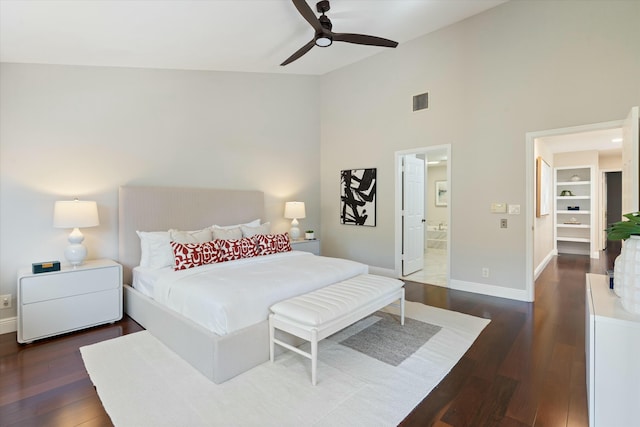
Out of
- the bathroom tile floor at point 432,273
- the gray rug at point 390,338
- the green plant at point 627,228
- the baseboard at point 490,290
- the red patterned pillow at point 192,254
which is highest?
the green plant at point 627,228

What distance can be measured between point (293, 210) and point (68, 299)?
10.4 feet

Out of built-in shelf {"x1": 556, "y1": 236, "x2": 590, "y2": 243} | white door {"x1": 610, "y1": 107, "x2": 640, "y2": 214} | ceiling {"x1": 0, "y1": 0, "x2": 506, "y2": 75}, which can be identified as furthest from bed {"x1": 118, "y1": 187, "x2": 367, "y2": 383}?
built-in shelf {"x1": 556, "y1": 236, "x2": 590, "y2": 243}

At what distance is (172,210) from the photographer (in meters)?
4.09

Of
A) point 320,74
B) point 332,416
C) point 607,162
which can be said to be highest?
point 320,74

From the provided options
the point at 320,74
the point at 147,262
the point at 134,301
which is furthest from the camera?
the point at 320,74

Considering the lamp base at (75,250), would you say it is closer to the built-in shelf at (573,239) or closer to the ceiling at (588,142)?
the ceiling at (588,142)

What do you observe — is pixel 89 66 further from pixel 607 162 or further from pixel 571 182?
pixel 607 162

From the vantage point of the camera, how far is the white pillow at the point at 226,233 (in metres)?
3.93

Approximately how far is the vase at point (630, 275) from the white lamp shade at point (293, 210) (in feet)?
13.8

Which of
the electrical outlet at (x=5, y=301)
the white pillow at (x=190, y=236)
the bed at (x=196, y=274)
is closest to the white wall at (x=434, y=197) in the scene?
the bed at (x=196, y=274)

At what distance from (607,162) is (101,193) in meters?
10.3

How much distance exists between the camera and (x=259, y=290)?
2.54 metres

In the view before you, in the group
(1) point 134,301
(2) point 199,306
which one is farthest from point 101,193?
(2) point 199,306

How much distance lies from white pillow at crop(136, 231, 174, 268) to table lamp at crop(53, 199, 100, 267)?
0.53 metres
